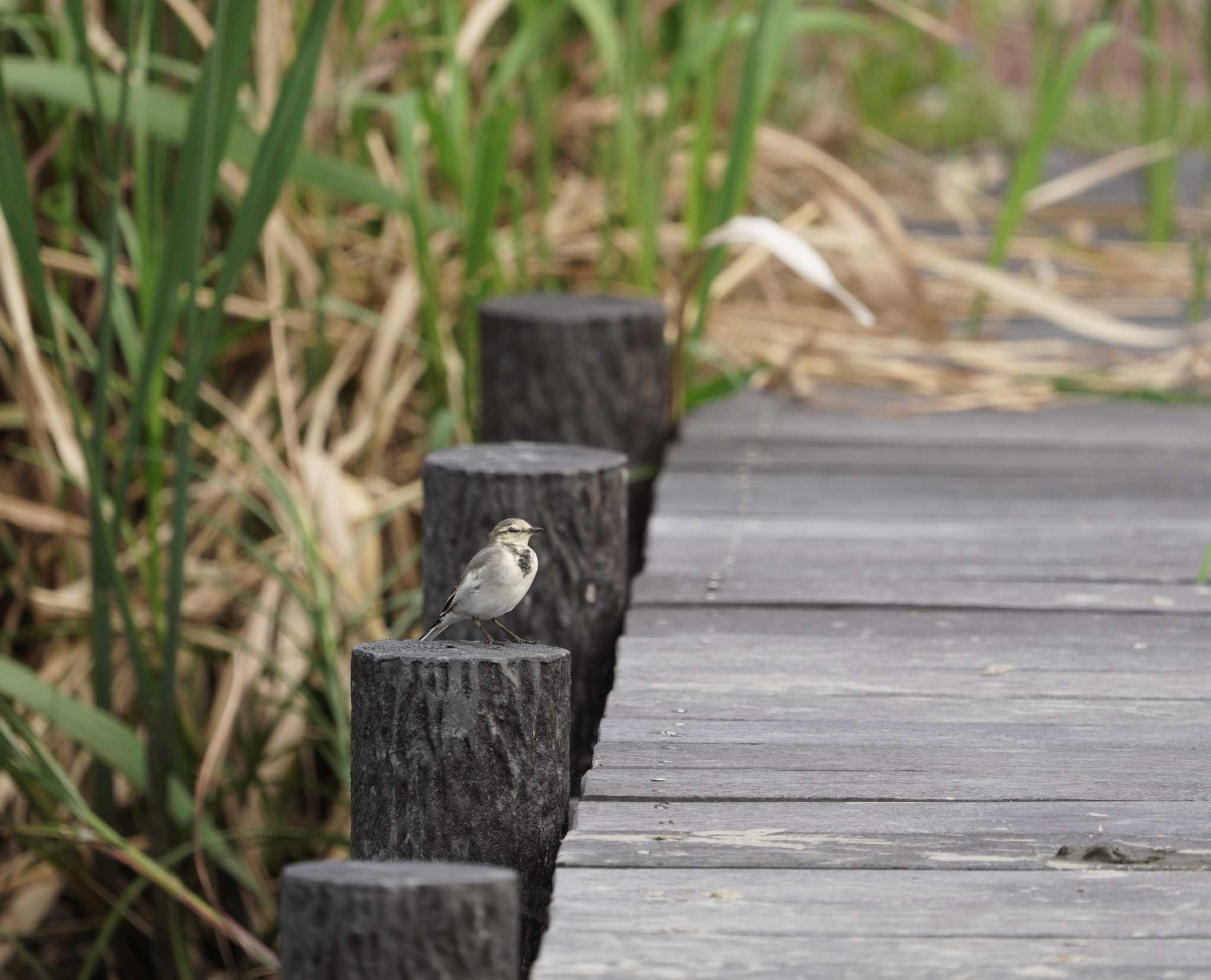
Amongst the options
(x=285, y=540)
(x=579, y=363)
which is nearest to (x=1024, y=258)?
(x=579, y=363)

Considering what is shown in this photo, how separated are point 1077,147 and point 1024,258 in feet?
6.77

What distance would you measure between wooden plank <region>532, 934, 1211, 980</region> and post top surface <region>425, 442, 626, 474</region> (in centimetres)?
86

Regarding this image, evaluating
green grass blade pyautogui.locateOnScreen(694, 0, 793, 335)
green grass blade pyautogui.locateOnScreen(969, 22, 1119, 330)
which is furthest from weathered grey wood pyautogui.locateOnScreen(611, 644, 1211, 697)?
green grass blade pyautogui.locateOnScreen(969, 22, 1119, 330)

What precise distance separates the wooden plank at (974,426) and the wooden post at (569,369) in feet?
0.86

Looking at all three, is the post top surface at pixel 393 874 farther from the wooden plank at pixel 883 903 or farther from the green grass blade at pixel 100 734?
the green grass blade at pixel 100 734

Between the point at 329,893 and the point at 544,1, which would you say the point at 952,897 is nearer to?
the point at 329,893

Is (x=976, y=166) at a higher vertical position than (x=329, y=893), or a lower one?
higher

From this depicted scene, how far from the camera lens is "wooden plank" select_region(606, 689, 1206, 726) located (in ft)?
5.49

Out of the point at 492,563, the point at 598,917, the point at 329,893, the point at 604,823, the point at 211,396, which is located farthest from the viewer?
the point at 211,396

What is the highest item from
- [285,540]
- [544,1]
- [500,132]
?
[544,1]

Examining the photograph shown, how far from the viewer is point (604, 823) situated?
1405mm

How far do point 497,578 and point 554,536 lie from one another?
1.28ft

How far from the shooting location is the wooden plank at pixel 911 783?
1471mm

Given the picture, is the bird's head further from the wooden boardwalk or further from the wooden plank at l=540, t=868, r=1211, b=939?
the wooden plank at l=540, t=868, r=1211, b=939
